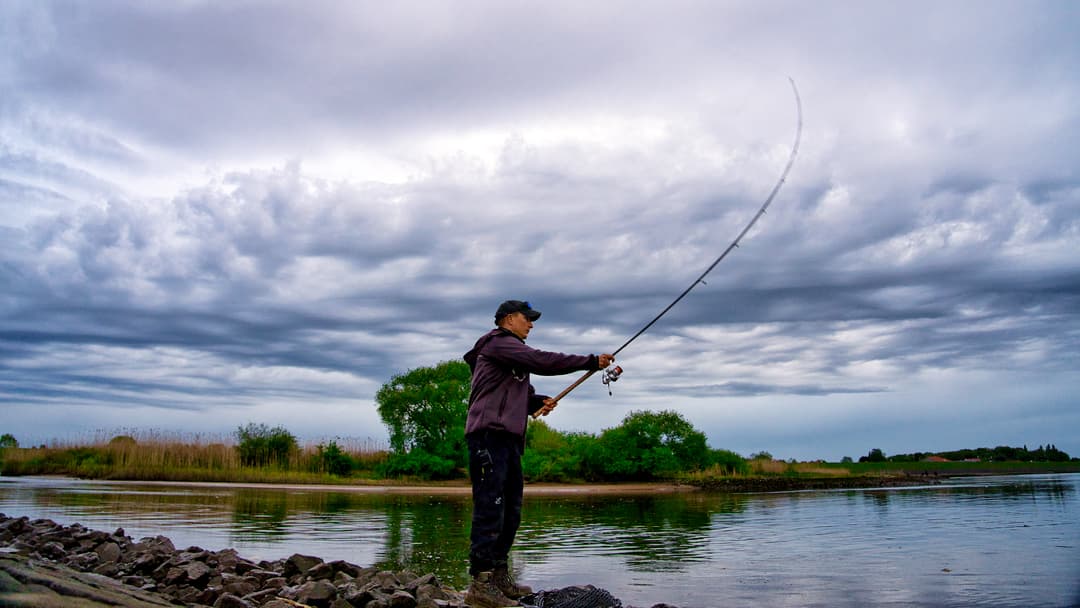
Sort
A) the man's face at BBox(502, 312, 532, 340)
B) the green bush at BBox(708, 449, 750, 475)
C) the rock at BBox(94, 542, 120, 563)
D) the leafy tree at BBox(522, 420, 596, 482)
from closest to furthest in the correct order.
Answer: the man's face at BBox(502, 312, 532, 340) < the rock at BBox(94, 542, 120, 563) < the leafy tree at BBox(522, 420, 596, 482) < the green bush at BBox(708, 449, 750, 475)

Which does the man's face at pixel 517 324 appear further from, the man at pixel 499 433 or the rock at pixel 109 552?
the rock at pixel 109 552

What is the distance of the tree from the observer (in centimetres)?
3288

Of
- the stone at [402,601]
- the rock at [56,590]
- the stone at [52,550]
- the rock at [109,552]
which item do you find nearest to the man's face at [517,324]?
the stone at [402,601]

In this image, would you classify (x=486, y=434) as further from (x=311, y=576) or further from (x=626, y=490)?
(x=626, y=490)

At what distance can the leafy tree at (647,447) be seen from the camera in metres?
32.9

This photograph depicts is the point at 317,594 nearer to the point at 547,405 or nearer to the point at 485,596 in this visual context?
the point at 485,596

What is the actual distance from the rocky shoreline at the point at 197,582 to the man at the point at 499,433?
54 cm

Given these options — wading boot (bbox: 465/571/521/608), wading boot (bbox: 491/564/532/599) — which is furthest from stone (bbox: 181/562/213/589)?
wading boot (bbox: 491/564/532/599)

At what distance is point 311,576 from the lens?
6062 mm

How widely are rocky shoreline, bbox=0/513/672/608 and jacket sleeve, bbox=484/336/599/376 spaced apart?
1706mm

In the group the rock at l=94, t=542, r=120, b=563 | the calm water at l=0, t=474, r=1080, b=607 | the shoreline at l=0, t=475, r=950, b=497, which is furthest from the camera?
the shoreline at l=0, t=475, r=950, b=497

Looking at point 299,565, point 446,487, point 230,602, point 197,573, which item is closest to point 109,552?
point 197,573

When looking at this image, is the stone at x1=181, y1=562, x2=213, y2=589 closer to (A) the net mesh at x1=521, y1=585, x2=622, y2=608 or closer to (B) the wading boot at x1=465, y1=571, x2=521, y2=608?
(B) the wading boot at x1=465, y1=571, x2=521, y2=608

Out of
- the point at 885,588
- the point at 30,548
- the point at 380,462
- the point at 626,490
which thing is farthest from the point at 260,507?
the point at 380,462
